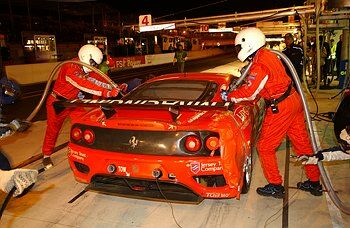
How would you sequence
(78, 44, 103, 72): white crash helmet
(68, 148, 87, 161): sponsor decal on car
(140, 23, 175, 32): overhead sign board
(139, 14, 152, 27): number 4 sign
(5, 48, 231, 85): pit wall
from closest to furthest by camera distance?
(68, 148, 87, 161): sponsor decal on car
(78, 44, 103, 72): white crash helmet
(140, 23, 175, 32): overhead sign board
(139, 14, 152, 27): number 4 sign
(5, 48, 231, 85): pit wall

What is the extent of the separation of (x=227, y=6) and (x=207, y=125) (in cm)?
6642

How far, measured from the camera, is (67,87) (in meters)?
4.94

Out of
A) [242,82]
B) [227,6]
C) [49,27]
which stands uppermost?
[227,6]

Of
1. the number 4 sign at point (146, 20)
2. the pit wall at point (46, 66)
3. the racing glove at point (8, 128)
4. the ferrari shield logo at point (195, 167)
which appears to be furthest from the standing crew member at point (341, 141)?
the number 4 sign at point (146, 20)

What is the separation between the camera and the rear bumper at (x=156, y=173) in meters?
3.19

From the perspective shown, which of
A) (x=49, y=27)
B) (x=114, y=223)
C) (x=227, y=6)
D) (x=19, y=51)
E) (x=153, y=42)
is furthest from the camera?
(x=227, y=6)

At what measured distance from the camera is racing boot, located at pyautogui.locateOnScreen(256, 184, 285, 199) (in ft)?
12.7

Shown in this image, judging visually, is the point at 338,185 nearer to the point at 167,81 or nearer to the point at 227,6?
the point at 167,81

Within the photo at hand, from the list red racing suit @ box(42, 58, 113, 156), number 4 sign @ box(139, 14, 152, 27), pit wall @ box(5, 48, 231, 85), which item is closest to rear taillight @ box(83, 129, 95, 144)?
red racing suit @ box(42, 58, 113, 156)

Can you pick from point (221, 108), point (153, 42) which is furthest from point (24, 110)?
point (153, 42)

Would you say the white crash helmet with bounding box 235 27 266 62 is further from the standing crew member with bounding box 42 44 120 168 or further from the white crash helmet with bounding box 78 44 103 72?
the white crash helmet with bounding box 78 44 103 72

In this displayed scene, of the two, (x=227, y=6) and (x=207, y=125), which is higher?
(x=227, y=6)

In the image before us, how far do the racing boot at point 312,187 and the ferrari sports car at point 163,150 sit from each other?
0.72 metres

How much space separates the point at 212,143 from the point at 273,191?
3.79 feet
